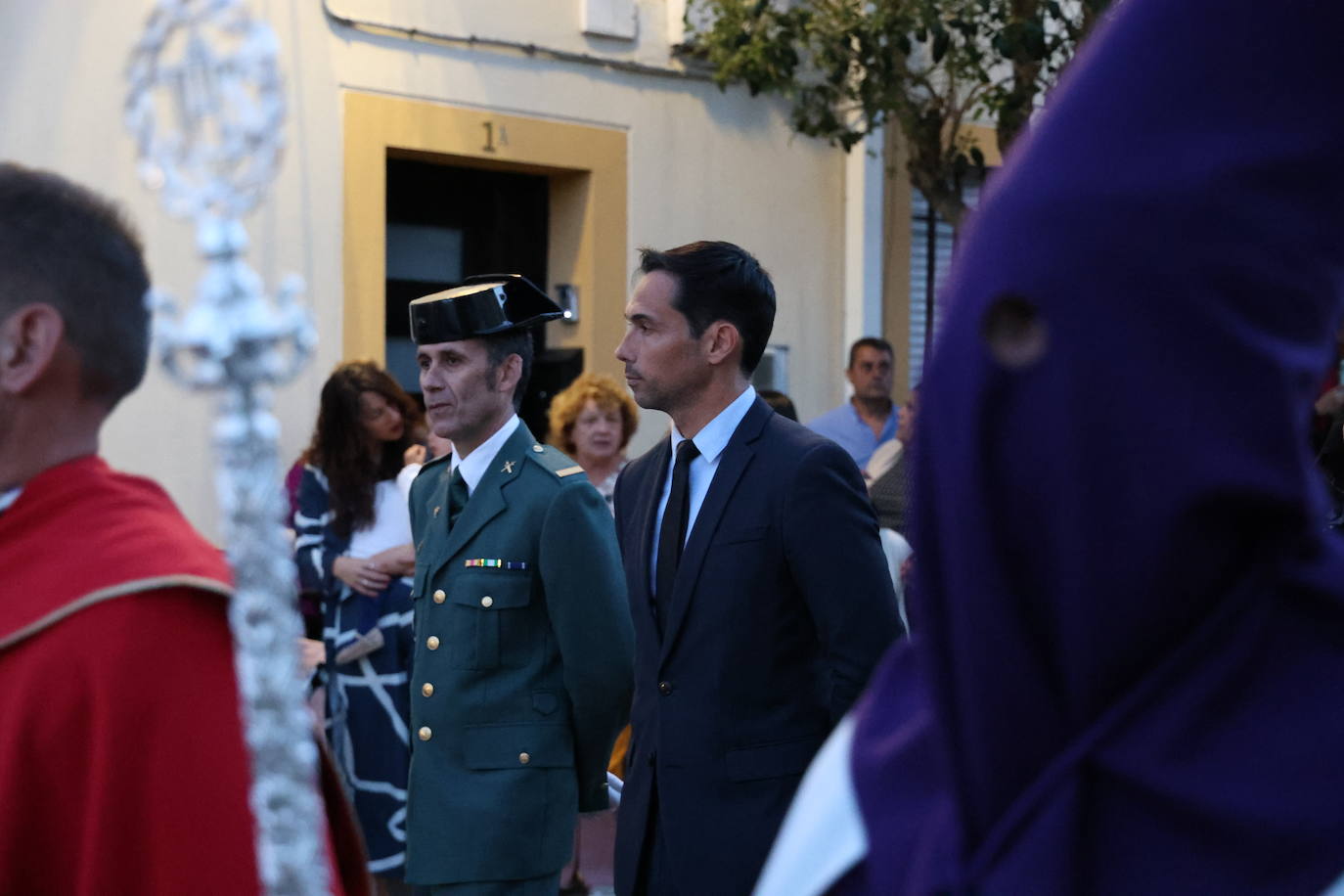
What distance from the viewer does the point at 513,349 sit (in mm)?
4578

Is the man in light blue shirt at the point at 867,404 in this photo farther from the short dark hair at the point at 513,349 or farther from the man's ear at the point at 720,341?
the man's ear at the point at 720,341

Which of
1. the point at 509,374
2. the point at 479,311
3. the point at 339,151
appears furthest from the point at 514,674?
the point at 339,151

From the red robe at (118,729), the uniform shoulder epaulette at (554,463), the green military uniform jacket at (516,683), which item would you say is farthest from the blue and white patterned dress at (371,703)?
the red robe at (118,729)

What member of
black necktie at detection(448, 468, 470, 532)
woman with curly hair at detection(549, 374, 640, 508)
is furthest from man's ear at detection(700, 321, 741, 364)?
→ woman with curly hair at detection(549, 374, 640, 508)

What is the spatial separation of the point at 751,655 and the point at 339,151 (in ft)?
19.4

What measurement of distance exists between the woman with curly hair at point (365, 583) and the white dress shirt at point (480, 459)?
1735 mm

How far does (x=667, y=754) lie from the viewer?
12.0 ft

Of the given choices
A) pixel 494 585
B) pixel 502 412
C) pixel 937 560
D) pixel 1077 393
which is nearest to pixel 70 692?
pixel 937 560

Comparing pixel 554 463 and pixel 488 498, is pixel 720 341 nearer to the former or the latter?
pixel 554 463

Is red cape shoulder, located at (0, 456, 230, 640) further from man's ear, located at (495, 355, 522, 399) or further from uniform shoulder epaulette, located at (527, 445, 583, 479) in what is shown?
man's ear, located at (495, 355, 522, 399)

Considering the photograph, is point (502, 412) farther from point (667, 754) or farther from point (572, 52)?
point (572, 52)

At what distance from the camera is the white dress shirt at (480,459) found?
435 cm

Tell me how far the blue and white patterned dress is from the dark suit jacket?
2455mm

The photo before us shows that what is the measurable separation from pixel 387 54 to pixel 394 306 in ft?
4.75
